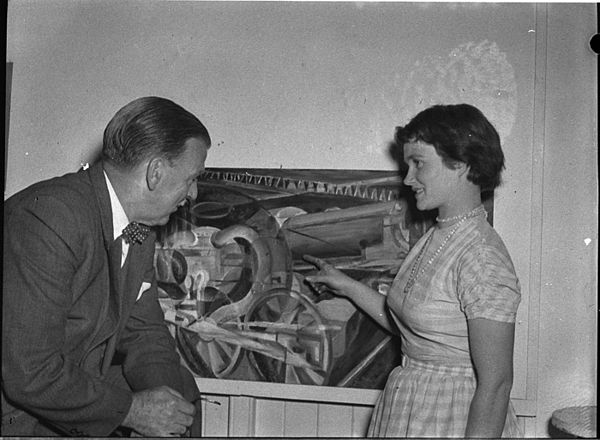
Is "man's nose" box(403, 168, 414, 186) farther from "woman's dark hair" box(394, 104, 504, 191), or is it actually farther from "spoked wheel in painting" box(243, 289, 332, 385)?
"spoked wheel in painting" box(243, 289, 332, 385)

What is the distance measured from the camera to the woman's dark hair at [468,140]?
1179 millimetres

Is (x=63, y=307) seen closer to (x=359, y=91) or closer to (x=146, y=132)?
(x=146, y=132)

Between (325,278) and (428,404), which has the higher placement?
(325,278)

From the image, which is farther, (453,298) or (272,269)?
(272,269)

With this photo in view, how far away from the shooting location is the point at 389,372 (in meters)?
1.30

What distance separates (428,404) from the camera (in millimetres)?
1187

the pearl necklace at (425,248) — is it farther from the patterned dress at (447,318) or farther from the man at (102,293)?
the man at (102,293)

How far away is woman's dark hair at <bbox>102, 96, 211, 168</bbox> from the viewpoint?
120 cm

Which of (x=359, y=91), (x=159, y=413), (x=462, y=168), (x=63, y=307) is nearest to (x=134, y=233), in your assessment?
(x=63, y=307)

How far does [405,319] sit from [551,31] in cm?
50

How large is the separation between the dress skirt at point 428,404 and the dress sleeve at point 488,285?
0.11 m

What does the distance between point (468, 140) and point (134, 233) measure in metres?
0.55

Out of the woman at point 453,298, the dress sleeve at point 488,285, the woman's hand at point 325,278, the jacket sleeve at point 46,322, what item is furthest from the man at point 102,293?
the dress sleeve at point 488,285

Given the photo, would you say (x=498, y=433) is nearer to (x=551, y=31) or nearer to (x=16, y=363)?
(x=551, y=31)
